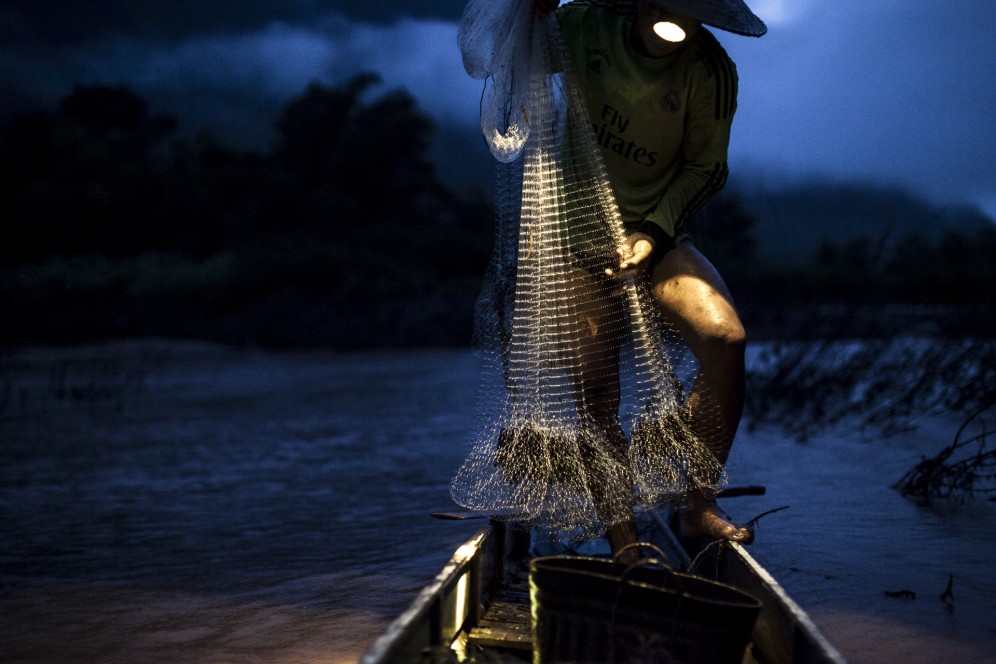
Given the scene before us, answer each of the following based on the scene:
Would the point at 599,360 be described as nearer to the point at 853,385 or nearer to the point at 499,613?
the point at 499,613

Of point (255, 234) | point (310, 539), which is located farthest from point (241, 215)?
point (310, 539)

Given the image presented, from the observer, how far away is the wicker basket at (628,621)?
185 centimetres

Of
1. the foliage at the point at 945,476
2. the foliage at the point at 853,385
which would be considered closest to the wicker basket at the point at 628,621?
the foliage at the point at 945,476

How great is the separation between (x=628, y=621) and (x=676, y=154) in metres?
1.74

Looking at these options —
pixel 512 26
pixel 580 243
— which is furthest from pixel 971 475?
pixel 512 26

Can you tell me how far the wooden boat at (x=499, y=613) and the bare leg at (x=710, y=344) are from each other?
35 cm

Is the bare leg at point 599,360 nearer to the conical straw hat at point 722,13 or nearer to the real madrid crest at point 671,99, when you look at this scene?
the real madrid crest at point 671,99

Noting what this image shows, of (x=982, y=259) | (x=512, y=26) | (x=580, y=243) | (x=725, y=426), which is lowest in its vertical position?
(x=725, y=426)

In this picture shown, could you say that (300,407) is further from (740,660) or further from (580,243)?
(740,660)

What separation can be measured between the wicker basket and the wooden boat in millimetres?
138

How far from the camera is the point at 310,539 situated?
4.48m

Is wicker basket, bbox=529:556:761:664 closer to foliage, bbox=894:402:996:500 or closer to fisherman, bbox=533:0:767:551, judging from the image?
fisherman, bbox=533:0:767:551

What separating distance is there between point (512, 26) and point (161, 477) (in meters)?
4.62

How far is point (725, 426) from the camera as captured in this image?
9.50 ft
